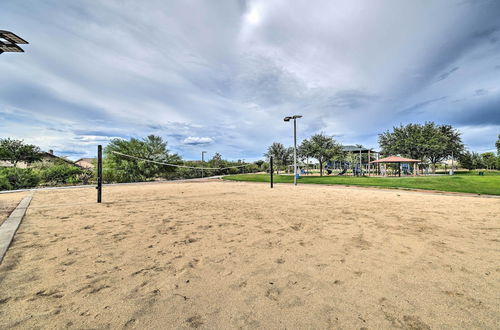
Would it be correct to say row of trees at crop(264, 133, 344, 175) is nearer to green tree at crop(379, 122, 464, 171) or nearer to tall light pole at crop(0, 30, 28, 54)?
green tree at crop(379, 122, 464, 171)

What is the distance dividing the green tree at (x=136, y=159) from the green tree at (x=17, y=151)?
16.0 m

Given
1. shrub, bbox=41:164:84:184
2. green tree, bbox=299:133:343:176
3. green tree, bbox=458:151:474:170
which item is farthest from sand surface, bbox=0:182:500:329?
green tree, bbox=458:151:474:170

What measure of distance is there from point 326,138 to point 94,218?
1161 inches

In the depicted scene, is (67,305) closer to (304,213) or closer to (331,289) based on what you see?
(331,289)

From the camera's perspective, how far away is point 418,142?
111 ft

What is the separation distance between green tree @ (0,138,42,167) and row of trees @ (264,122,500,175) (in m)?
37.7

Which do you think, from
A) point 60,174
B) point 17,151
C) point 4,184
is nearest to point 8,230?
point 4,184

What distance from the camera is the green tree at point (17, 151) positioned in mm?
25389

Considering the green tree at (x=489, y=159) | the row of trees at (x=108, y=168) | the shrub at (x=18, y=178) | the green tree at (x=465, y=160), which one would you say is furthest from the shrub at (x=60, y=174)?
the green tree at (x=489, y=159)

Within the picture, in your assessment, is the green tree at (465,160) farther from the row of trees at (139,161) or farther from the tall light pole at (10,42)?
the tall light pole at (10,42)

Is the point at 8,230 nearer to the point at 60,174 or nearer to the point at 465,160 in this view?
the point at 60,174

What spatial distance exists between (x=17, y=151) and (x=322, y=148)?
4271cm

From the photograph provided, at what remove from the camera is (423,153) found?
35.0m

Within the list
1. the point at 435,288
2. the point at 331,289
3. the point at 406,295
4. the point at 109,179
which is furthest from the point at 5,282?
the point at 109,179
